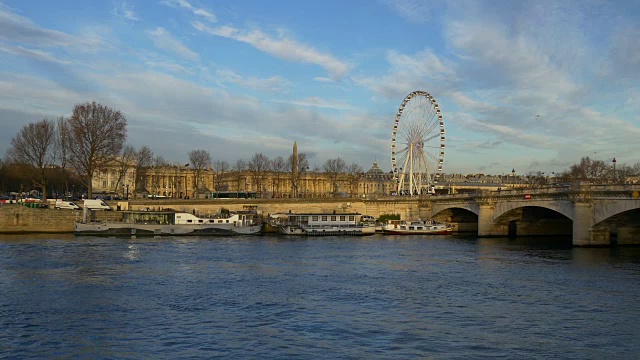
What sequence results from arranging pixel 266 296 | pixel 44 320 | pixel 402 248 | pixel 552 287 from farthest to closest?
pixel 402 248 → pixel 552 287 → pixel 266 296 → pixel 44 320

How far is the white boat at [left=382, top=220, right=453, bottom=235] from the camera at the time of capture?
78.9 meters

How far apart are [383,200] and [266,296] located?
63.5 meters

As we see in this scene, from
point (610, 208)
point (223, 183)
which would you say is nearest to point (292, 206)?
point (610, 208)

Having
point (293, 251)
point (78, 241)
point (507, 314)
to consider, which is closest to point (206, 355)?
point (507, 314)

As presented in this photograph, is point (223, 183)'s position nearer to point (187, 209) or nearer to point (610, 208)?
point (187, 209)

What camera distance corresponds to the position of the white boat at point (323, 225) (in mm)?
74688

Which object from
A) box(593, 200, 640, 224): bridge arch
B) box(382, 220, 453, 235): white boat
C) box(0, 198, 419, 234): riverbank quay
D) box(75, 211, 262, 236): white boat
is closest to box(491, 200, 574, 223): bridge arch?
box(593, 200, 640, 224): bridge arch

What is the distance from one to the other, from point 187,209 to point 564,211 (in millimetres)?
49825

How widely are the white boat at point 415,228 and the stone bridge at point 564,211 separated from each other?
3.37 meters

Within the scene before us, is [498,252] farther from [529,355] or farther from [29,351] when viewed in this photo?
[29,351]

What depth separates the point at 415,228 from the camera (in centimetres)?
7975

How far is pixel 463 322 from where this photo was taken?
25.5 metres

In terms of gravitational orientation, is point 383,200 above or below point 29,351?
above

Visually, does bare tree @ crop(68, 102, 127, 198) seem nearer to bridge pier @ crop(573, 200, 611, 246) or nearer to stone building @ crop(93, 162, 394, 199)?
stone building @ crop(93, 162, 394, 199)
